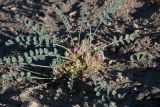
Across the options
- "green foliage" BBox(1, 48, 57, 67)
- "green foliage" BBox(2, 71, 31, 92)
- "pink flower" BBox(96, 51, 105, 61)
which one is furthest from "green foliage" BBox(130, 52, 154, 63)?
"green foliage" BBox(2, 71, 31, 92)

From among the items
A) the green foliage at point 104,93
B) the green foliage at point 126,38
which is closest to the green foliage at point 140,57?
the green foliage at point 126,38

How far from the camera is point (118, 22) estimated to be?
4.49m

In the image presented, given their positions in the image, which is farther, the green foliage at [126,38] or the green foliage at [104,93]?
the green foliage at [126,38]

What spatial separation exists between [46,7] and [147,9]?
1189 millimetres

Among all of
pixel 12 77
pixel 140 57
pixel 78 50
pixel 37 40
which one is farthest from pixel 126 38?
pixel 12 77

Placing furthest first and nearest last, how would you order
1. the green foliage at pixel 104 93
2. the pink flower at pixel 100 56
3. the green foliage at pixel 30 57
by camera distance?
the pink flower at pixel 100 56
the green foliage at pixel 30 57
the green foliage at pixel 104 93

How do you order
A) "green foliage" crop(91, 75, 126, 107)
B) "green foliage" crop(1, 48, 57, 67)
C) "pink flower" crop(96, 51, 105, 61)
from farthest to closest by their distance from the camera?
"pink flower" crop(96, 51, 105, 61), "green foliage" crop(1, 48, 57, 67), "green foliage" crop(91, 75, 126, 107)

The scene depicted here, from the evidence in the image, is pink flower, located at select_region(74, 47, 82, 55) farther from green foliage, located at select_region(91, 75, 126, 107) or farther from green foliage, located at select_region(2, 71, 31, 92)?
green foliage, located at select_region(2, 71, 31, 92)

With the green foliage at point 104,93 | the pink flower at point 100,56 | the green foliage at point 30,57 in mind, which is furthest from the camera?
the pink flower at point 100,56

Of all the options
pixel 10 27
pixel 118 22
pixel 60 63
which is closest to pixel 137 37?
pixel 118 22

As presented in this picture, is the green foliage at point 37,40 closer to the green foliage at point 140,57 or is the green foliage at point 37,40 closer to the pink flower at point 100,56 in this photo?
the pink flower at point 100,56

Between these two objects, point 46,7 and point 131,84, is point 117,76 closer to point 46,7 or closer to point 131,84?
point 131,84

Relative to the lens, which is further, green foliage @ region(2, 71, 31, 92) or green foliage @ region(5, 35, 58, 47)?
green foliage @ region(5, 35, 58, 47)

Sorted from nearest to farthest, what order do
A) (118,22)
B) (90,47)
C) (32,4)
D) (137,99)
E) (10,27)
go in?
(137,99)
(90,47)
(118,22)
(10,27)
(32,4)
